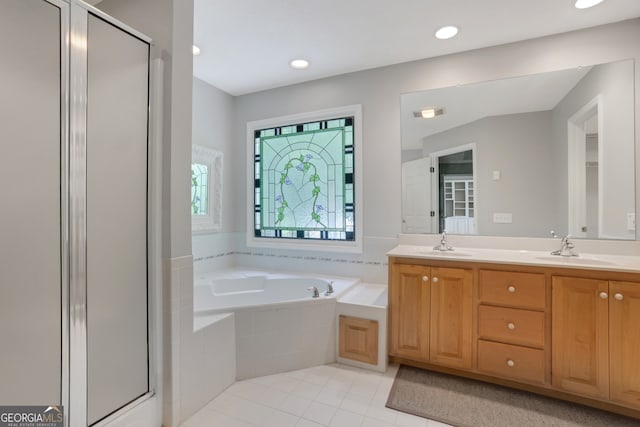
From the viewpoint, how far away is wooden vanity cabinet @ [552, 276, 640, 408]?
1.57 meters

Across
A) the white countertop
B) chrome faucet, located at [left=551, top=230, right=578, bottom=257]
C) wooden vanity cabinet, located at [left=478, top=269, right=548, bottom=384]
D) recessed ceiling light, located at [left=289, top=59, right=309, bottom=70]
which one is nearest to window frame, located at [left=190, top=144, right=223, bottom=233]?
recessed ceiling light, located at [left=289, top=59, right=309, bottom=70]

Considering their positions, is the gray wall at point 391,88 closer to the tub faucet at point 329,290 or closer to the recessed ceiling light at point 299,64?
the recessed ceiling light at point 299,64

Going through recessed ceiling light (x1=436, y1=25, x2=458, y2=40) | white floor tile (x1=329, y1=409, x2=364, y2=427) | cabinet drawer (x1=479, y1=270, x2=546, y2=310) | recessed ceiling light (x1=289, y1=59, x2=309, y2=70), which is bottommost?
white floor tile (x1=329, y1=409, x2=364, y2=427)

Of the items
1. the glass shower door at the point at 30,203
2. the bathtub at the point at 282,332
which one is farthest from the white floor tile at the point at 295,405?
the glass shower door at the point at 30,203

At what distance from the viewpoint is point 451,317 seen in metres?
1.99

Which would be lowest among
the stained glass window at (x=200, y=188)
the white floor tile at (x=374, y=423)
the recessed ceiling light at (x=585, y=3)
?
the white floor tile at (x=374, y=423)

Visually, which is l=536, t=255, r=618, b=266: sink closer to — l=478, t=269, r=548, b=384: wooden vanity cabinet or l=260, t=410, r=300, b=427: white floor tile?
l=478, t=269, r=548, b=384: wooden vanity cabinet

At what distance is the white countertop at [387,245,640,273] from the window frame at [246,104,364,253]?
631 mm

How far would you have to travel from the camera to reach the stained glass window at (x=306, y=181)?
293cm

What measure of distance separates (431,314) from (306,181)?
1.78 metres

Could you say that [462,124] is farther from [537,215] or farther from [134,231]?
[134,231]

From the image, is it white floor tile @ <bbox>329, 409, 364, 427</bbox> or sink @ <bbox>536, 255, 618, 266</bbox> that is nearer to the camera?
white floor tile @ <bbox>329, 409, 364, 427</bbox>

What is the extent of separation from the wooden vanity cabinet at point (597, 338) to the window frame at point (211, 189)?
9.62 feet

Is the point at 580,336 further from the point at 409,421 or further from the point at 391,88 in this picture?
the point at 391,88
